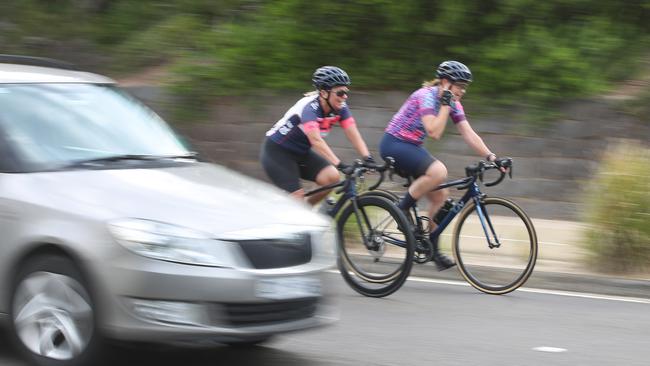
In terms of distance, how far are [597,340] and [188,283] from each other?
10.1 ft

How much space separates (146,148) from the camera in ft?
21.8

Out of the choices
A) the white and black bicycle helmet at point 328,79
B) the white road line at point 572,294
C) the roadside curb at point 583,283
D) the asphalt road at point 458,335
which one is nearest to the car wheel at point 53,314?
the asphalt road at point 458,335

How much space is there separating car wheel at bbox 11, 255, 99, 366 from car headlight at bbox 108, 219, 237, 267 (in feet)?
1.07

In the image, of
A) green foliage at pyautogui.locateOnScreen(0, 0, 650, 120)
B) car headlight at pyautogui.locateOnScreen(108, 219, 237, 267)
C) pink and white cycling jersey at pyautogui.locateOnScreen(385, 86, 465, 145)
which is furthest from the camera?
green foliage at pyautogui.locateOnScreen(0, 0, 650, 120)

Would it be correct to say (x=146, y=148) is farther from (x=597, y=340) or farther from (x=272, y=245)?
A: (x=597, y=340)

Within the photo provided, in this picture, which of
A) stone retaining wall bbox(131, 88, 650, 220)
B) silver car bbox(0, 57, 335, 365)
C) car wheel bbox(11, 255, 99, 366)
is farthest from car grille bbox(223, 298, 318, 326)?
stone retaining wall bbox(131, 88, 650, 220)

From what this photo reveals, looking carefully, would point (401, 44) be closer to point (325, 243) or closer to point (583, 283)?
point (583, 283)

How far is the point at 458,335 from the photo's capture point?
7312 mm

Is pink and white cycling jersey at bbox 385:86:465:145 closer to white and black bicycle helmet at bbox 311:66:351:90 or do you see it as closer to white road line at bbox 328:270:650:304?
white and black bicycle helmet at bbox 311:66:351:90

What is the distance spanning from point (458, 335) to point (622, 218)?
2.82m

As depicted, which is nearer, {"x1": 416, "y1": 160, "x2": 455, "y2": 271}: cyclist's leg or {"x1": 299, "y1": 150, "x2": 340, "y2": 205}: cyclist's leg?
{"x1": 416, "y1": 160, "x2": 455, "y2": 271}: cyclist's leg

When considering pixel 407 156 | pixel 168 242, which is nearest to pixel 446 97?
pixel 407 156

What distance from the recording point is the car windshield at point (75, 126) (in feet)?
20.2

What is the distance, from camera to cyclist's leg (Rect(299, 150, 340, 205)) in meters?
9.15
